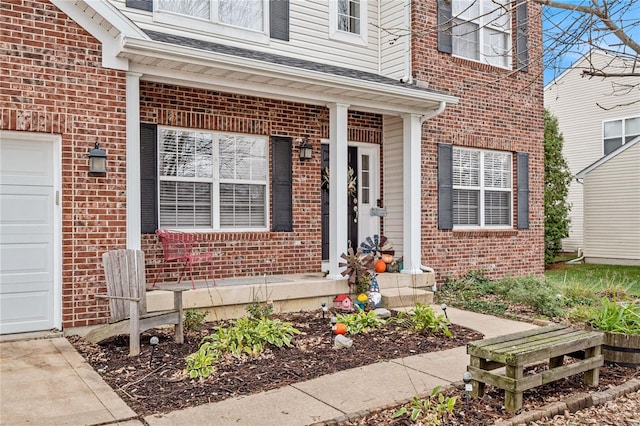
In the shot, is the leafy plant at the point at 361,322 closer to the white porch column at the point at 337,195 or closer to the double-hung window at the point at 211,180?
the white porch column at the point at 337,195

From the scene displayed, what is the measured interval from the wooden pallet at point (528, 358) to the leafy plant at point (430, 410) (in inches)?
14.8

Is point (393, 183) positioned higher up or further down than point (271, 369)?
higher up

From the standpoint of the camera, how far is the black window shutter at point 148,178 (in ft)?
23.1

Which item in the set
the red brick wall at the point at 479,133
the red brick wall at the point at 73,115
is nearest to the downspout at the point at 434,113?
the red brick wall at the point at 479,133

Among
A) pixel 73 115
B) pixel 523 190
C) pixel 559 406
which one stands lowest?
pixel 559 406

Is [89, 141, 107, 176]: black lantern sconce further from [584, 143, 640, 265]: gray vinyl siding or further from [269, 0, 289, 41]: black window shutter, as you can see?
[584, 143, 640, 265]: gray vinyl siding

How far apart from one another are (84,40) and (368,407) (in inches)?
197

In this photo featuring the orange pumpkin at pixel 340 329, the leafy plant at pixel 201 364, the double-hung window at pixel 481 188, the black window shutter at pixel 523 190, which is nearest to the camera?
the leafy plant at pixel 201 364

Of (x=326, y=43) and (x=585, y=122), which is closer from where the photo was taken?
(x=326, y=43)

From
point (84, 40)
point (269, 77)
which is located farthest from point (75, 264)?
point (269, 77)

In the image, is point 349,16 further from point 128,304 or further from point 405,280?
point 128,304

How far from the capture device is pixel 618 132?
733 inches

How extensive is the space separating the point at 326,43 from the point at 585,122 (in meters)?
14.5

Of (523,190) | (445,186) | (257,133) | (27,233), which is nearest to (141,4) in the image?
(257,133)
